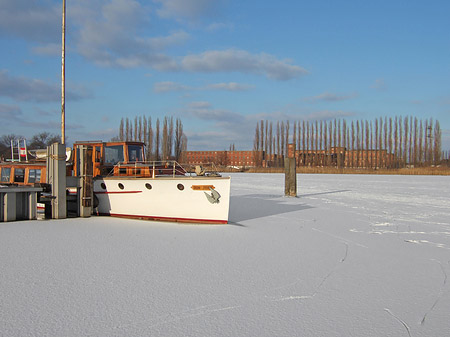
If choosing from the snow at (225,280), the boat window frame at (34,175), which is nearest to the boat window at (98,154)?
the boat window frame at (34,175)

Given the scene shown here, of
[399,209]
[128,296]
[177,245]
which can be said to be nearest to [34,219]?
[177,245]

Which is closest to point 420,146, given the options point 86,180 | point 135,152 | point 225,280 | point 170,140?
point 170,140

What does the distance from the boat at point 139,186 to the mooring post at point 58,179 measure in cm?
49

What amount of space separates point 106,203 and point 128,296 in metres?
7.38

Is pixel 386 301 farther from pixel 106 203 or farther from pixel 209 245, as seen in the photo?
pixel 106 203

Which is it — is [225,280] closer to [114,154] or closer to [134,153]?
[134,153]

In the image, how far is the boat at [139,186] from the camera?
31.2ft

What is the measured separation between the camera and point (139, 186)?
10211 mm

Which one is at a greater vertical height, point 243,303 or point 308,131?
point 308,131

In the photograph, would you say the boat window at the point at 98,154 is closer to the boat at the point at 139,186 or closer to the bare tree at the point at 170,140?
the boat at the point at 139,186

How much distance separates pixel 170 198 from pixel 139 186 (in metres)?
1.06

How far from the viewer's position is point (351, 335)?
3.23m

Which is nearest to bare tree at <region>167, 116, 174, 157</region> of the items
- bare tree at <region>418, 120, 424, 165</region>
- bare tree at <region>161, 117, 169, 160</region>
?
bare tree at <region>161, 117, 169, 160</region>

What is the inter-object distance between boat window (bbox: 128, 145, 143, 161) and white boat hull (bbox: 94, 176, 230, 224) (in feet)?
4.42
